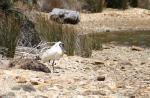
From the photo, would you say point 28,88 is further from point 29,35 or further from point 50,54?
point 29,35

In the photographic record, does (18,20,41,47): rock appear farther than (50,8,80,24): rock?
No

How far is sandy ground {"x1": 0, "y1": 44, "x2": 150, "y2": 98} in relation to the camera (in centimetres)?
707

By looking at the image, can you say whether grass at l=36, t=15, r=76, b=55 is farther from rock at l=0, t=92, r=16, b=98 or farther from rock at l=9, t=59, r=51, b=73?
rock at l=0, t=92, r=16, b=98

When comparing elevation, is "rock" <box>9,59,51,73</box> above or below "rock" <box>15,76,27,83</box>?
above

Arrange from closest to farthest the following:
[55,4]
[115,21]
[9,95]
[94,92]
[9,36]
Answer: [9,95] < [94,92] < [9,36] < [115,21] < [55,4]

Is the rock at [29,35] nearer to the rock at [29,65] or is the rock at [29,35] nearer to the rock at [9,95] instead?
the rock at [29,65]

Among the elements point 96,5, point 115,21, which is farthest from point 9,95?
point 96,5

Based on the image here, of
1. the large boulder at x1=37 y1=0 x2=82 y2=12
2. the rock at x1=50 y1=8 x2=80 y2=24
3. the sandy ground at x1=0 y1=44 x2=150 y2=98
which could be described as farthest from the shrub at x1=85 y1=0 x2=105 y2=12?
the sandy ground at x1=0 y1=44 x2=150 y2=98

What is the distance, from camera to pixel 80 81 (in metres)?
7.87

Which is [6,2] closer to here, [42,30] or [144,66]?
[42,30]

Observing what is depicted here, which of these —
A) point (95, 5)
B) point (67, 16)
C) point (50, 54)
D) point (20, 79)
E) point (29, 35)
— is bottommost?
point (20, 79)

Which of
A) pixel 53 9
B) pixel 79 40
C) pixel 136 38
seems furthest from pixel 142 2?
pixel 79 40

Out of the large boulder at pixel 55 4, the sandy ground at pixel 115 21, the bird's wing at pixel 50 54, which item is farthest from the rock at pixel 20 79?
the large boulder at pixel 55 4

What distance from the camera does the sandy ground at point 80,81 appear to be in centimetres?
707
